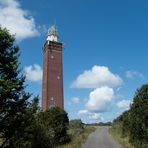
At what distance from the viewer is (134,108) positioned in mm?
25422

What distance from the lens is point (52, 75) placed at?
67.6 meters

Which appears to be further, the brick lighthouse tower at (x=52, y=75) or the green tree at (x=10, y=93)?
the brick lighthouse tower at (x=52, y=75)

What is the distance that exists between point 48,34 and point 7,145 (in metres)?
61.3

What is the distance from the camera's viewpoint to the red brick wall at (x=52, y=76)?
65294 millimetres

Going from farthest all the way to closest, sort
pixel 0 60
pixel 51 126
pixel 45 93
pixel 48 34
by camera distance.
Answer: pixel 48 34 < pixel 45 93 < pixel 51 126 < pixel 0 60

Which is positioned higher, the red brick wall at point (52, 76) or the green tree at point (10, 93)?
the red brick wall at point (52, 76)

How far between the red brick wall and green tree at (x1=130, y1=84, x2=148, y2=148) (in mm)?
39493

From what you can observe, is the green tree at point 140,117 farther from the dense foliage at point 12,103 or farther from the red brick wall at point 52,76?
the red brick wall at point 52,76

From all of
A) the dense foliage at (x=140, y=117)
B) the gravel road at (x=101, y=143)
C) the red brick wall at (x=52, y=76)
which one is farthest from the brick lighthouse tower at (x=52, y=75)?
the dense foliage at (x=140, y=117)

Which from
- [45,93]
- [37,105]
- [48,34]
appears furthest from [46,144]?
[48,34]

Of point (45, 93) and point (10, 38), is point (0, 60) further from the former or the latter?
point (45, 93)

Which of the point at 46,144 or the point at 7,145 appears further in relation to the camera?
the point at 46,144

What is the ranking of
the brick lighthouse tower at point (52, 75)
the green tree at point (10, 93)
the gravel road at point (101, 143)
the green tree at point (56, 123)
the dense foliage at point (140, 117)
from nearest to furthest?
the green tree at point (10, 93), the dense foliage at point (140, 117), the gravel road at point (101, 143), the green tree at point (56, 123), the brick lighthouse tower at point (52, 75)

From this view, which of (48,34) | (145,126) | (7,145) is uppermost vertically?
(48,34)
